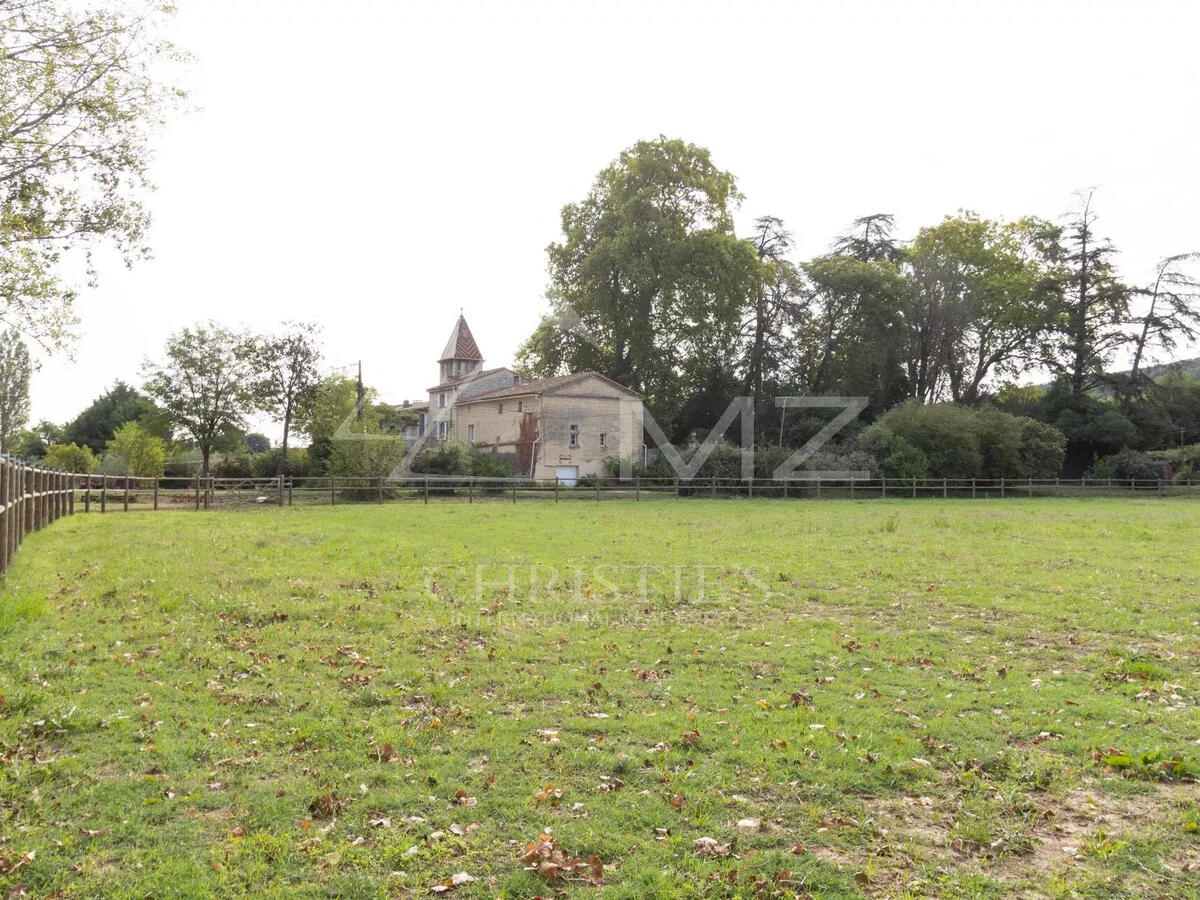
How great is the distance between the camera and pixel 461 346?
6172cm

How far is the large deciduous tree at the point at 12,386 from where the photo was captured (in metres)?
56.8

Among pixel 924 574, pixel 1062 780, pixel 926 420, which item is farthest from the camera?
pixel 926 420

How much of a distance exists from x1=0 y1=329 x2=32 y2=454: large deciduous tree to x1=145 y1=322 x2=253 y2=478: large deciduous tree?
10.9 metres

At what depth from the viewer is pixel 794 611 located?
33.9ft

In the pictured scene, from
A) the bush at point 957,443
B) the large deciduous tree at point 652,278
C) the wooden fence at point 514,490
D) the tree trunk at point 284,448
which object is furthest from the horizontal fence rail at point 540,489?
the large deciduous tree at point 652,278

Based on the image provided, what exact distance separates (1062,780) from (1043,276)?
195 ft

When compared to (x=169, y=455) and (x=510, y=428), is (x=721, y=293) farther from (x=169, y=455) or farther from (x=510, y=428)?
(x=169, y=455)

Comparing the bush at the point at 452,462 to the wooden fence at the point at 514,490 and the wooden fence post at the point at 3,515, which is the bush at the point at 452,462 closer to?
the wooden fence at the point at 514,490

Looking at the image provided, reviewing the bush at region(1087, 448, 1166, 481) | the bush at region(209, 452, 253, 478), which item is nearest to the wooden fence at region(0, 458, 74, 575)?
the bush at region(209, 452, 253, 478)

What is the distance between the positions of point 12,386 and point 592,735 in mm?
70133

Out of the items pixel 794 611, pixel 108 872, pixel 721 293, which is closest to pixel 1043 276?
pixel 721 293

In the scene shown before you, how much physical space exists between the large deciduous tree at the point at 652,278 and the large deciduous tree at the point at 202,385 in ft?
A: 67.4

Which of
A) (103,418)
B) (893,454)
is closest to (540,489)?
(893,454)

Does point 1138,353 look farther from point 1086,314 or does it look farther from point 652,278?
point 652,278
